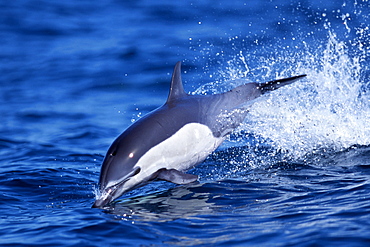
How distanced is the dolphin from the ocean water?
0.90ft

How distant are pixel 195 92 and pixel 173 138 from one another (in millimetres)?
3928

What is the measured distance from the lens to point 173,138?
6.12 metres

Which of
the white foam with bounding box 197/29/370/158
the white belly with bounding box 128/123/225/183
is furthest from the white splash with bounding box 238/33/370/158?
the white belly with bounding box 128/123/225/183

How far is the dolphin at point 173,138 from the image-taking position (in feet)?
18.6

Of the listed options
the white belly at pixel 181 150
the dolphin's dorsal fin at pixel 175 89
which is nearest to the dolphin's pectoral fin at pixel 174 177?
the white belly at pixel 181 150

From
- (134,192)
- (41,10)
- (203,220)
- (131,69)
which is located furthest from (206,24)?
(203,220)

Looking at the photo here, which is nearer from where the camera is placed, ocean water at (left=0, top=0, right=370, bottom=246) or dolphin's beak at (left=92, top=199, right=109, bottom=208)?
ocean water at (left=0, top=0, right=370, bottom=246)

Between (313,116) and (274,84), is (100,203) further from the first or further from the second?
(313,116)

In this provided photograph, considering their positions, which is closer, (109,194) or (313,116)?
(109,194)

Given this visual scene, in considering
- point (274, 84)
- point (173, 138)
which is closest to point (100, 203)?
point (173, 138)

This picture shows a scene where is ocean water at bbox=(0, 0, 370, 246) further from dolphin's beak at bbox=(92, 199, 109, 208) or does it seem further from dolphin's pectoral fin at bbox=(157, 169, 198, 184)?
dolphin's pectoral fin at bbox=(157, 169, 198, 184)

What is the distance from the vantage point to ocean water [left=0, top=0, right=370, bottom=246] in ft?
16.5

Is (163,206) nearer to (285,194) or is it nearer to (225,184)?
(225,184)

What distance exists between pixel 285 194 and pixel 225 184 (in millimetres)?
780
